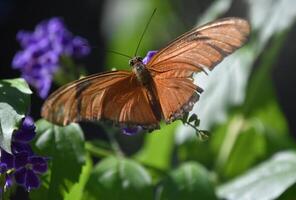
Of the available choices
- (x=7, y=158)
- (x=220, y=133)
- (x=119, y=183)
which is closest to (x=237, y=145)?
(x=220, y=133)

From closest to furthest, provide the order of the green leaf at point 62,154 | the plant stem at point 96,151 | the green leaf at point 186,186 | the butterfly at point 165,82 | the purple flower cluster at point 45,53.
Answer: the butterfly at point 165,82 → the green leaf at point 62,154 → the green leaf at point 186,186 → the plant stem at point 96,151 → the purple flower cluster at point 45,53

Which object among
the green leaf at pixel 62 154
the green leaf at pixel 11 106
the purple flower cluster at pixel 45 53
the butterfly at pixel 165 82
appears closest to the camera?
the green leaf at pixel 11 106

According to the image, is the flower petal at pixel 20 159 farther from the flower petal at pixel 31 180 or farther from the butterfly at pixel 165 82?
the butterfly at pixel 165 82

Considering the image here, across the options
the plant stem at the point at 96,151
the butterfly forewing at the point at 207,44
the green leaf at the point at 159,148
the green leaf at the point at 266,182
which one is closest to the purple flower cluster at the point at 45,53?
the plant stem at the point at 96,151

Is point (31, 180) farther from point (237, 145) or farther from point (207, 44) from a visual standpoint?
point (237, 145)

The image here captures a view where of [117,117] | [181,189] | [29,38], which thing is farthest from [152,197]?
[29,38]

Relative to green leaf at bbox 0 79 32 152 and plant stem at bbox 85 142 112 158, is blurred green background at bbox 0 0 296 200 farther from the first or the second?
green leaf at bbox 0 79 32 152
